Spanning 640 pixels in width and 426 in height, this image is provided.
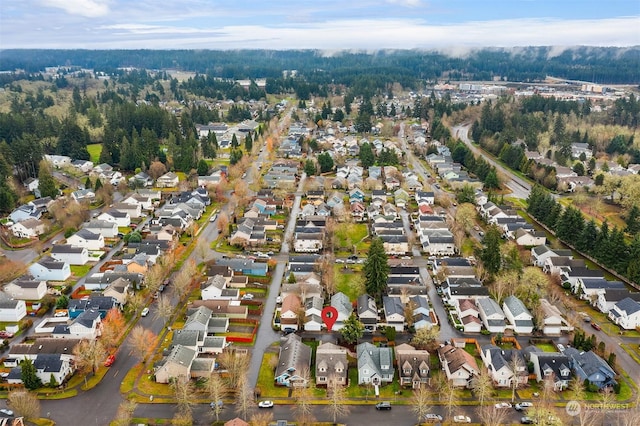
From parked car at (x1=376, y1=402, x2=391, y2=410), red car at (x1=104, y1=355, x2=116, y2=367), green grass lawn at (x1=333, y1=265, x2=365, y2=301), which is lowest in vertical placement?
parked car at (x1=376, y1=402, x2=391, y2=410)

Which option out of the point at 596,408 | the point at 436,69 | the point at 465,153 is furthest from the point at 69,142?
the point at 436,69

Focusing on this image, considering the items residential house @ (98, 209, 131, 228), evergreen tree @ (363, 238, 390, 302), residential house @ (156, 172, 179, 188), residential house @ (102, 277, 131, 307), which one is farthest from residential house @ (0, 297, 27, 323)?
residential house @ (156, 172, 179, 188)

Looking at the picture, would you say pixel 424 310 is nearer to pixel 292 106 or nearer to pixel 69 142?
pixel 69 142

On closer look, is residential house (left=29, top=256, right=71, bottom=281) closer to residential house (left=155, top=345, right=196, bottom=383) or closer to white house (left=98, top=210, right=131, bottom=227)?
white house (left=98, top=210, right=131, bottom=227)

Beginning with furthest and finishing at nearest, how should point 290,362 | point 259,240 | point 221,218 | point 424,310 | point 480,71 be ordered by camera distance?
point 480,71 < point 221,218 < point 259,240 < point 424,310 < point 290,362

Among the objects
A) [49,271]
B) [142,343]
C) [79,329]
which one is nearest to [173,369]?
[142,343]

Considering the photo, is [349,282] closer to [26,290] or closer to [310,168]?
[26,290]
